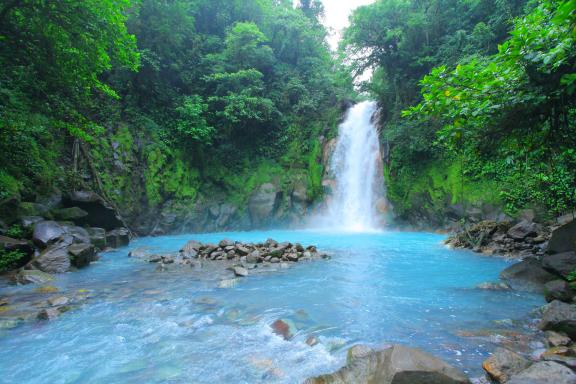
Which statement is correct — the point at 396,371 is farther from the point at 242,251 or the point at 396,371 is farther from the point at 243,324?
the point at 242,251

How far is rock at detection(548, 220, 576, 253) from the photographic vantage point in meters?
5.05

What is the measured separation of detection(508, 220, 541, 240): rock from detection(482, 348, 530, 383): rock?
7298 millimetres

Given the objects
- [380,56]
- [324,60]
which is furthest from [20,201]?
[324,60]

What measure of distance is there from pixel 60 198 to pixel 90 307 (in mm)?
7198

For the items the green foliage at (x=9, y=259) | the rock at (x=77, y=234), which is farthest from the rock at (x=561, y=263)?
the rock at (x=77, y=234)

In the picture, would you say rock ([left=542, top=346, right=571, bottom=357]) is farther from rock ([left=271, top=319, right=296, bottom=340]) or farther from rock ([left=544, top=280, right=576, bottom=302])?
rock ([left=271, top=319, right=296, bottom=340])

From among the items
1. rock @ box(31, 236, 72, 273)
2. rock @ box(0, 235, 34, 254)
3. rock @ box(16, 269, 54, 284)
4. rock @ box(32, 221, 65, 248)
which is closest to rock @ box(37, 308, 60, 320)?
rock @ box(16, 269, 54, 284)

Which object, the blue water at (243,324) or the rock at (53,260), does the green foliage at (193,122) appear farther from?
the blue water at (243,324)

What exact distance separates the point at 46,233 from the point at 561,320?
9.54 m

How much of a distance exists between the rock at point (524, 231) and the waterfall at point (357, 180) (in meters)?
8.32

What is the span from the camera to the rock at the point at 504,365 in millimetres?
2342

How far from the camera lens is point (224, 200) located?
18.1m

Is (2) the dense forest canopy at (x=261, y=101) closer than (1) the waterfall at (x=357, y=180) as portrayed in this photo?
Yes

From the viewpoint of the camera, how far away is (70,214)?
9.69 meters
